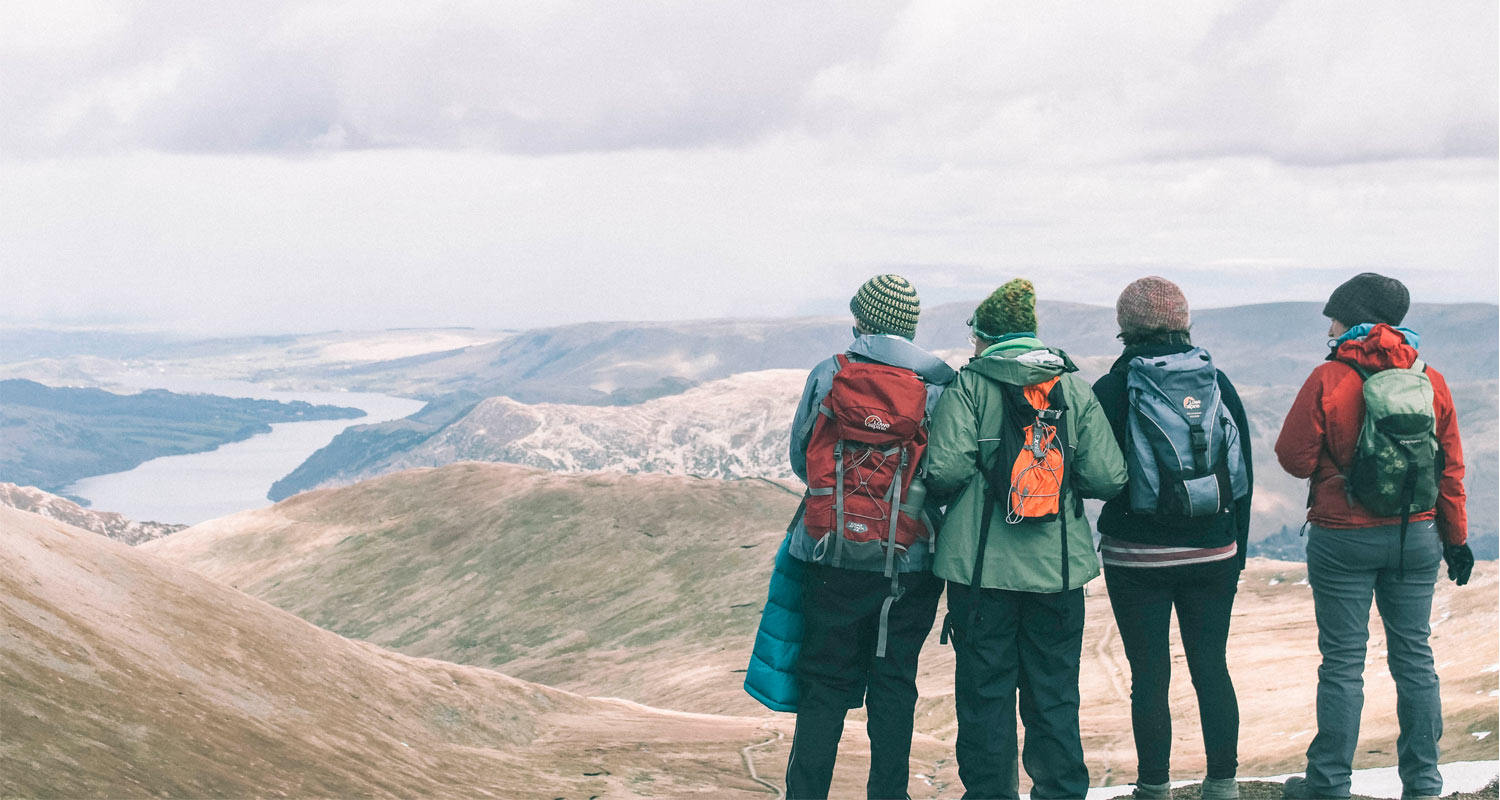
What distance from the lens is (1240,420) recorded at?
10.1 metres

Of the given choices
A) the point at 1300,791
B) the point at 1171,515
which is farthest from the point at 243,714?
the point at 1300,791

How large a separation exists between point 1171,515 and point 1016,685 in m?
2.11

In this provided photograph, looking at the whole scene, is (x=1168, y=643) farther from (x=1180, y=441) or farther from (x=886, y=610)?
(x=886, y=610)

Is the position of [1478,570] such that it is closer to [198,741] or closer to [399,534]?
[198,741]

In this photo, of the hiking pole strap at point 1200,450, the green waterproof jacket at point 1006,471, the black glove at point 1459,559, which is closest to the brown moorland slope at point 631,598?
the black glove at point 1459,559

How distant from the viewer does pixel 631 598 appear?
8769 cm

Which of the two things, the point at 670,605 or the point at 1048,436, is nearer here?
Result: the point at 1048,436

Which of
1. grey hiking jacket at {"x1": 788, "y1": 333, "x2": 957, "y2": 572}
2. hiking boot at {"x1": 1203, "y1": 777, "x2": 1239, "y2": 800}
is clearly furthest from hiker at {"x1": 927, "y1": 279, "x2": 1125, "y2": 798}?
hiking boot at {"x1": 1203, "y1": 777, "x2": 1239, "y2": 800}

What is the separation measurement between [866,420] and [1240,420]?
3.50 meters

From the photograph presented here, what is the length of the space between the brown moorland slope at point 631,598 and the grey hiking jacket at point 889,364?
970 cm

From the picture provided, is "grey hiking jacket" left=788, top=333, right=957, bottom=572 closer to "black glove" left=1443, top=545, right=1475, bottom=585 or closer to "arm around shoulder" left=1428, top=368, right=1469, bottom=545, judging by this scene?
"arm around shoulder" left=1428, top=368, right=1469, bottom=545

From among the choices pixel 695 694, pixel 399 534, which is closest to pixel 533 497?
pixel 399 534

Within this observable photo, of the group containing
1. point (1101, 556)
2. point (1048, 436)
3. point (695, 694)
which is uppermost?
point (1048, 436)

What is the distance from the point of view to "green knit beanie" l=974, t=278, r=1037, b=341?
10.1 m
